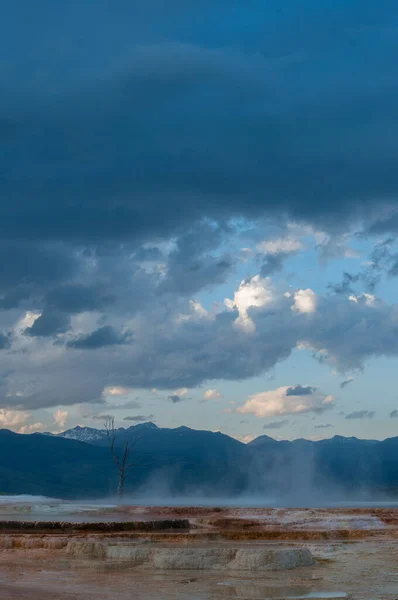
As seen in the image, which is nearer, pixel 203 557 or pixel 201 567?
pixel 201 567

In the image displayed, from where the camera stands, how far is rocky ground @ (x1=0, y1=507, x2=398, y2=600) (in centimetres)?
1934

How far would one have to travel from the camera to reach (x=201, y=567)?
24203 millimetres

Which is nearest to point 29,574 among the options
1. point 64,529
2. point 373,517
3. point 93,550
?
point 93,550

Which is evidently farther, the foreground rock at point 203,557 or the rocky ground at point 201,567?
the foreground rock at point 203,557

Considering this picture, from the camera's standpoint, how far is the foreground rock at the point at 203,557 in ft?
76.0

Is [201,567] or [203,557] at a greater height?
[203,557]

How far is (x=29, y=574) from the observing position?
23.3 meters

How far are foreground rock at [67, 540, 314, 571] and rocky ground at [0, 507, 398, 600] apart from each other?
0.03 meters

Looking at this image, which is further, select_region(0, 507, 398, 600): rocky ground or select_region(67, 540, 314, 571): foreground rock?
select_region(67, 540, 314, 571): foreground rock

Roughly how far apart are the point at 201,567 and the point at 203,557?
0.40m

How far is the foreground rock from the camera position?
76.0 ft

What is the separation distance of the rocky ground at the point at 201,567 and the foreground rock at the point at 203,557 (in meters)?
0.03

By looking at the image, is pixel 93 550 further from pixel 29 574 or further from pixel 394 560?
pixel 394 560

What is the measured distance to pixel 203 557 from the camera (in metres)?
24.5
